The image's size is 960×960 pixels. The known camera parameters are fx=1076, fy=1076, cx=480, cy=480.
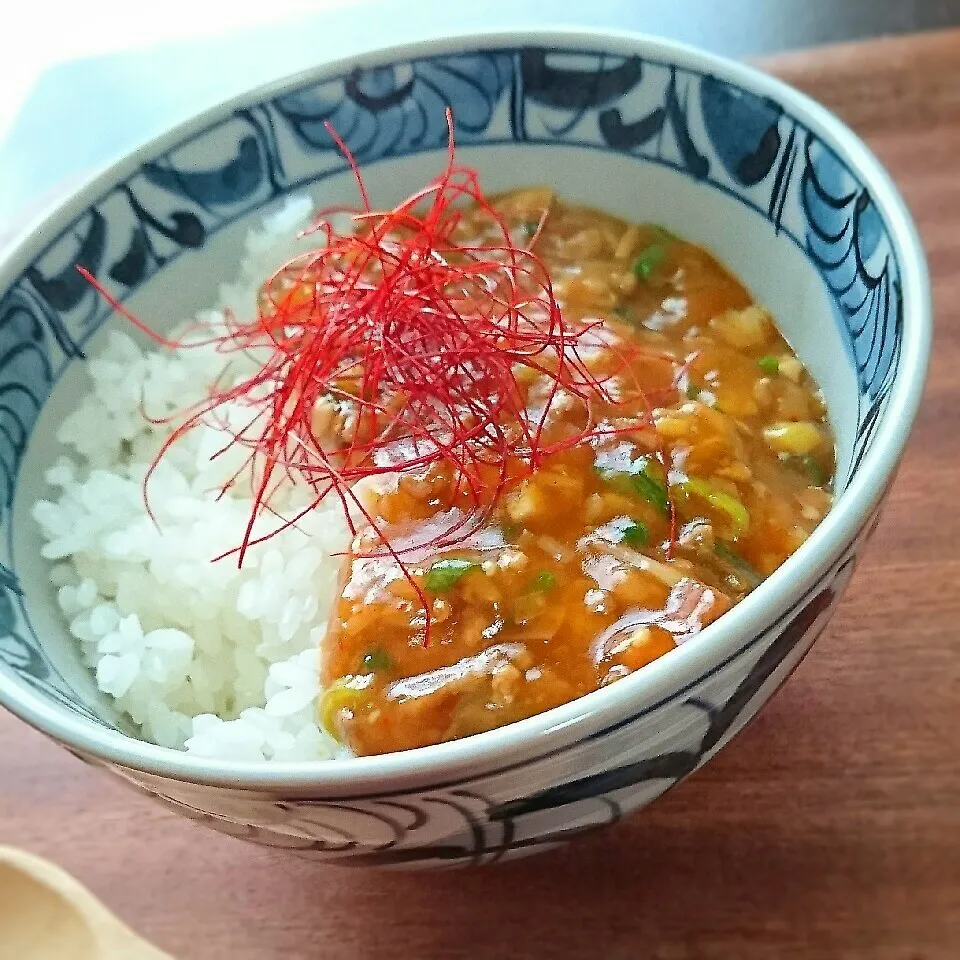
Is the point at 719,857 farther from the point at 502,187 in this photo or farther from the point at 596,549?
the point at 502,187

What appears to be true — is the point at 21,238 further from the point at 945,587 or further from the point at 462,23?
the point at 462,23

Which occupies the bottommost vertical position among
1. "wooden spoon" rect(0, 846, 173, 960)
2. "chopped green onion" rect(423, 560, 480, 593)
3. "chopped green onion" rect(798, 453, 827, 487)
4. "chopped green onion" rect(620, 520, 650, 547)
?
"wooden spoon" rect(0, 846, 173, 960)

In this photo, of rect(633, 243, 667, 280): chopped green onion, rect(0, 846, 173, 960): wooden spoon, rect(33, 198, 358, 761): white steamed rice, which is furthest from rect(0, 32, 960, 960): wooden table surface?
rect(633, 243, 667, 280): chopped green onion

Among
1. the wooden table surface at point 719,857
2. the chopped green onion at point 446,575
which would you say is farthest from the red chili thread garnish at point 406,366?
the wooden table surface at point 719,857

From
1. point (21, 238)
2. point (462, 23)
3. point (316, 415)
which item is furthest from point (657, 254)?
point (462, 23)

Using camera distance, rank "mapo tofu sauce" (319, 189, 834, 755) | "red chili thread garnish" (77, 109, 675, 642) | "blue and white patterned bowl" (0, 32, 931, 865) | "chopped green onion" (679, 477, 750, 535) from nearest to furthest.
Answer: "blue and white patterned bowl" (0, 32, 931, 865), "mapo tofu sauce" (319, 189, 834, 755), "chopped green onion" (679, 477, 750, 535), "red chili thread garnish" (77, 109, 675, 642)

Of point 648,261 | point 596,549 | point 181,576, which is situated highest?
Answer: point 648,261

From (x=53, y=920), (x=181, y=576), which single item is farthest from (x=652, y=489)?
(x=53, y=920)

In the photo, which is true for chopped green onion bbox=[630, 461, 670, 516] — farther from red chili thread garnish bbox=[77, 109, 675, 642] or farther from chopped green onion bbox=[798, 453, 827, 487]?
chopped green onion bbox=[798, 453, 827, 487]

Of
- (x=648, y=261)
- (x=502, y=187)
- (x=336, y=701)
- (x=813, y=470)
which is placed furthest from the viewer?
(x=502, y=187)
